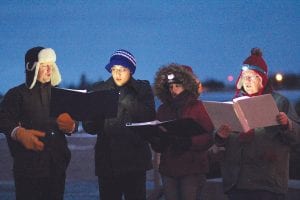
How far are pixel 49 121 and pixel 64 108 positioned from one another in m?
0.24

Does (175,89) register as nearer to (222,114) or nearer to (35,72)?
(222,114)

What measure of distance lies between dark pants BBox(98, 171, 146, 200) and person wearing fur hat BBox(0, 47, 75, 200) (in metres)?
0.48

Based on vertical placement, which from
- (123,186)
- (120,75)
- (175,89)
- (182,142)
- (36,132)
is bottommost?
(123,186)

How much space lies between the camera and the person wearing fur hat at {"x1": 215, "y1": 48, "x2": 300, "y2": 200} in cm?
504

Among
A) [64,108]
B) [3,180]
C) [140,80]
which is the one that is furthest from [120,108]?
[3,180]

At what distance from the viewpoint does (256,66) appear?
5379 mm

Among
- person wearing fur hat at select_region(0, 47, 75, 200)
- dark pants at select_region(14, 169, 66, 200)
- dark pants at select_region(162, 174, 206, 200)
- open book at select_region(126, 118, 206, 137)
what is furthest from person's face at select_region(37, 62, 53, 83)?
dark pants at select_region(162, 174, 206, 200)

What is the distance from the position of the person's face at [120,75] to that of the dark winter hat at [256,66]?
1.08 meters

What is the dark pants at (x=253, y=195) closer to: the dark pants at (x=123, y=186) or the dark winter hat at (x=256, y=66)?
the dark winter hat at (x=256, y=66)

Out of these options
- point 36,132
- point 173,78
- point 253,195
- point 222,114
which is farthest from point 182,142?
point 36,132

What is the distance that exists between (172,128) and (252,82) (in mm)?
771

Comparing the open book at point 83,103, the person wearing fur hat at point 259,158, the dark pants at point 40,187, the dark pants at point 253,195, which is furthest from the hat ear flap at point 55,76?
the dark pants at point 253,195

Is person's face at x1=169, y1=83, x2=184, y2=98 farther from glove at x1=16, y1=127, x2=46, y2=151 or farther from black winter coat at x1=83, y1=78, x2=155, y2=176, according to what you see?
glove at x1=16, y1=127, x2=46, y2=151

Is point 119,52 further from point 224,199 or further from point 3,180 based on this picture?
point 3,180
